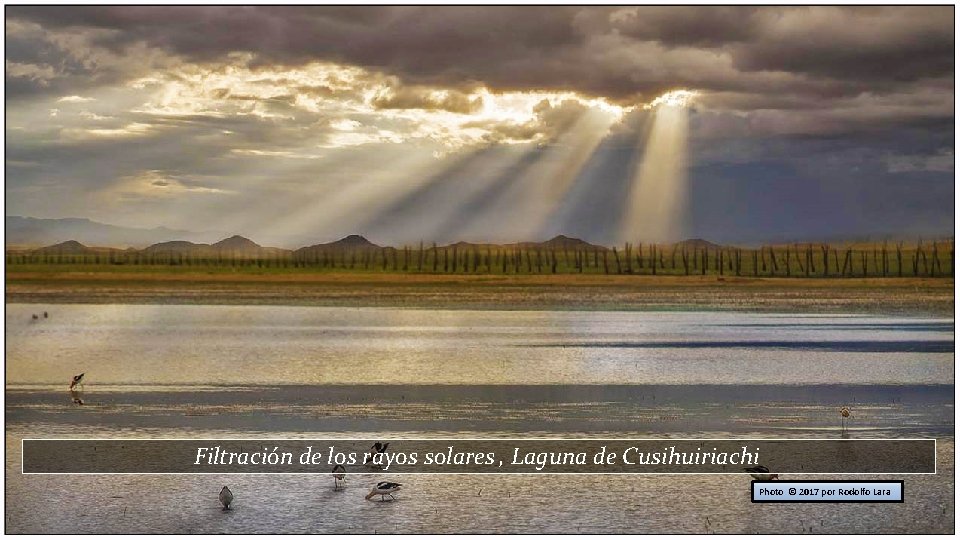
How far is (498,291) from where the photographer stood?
5588 cm

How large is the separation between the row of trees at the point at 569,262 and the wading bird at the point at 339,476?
5004 cm

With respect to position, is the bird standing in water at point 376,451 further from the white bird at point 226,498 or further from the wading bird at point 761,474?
the wading bird at point 761,474

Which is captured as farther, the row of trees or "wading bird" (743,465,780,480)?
the row of trees

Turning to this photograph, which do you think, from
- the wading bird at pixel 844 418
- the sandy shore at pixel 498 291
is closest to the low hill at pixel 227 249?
the sandy shore at pixel 498 291

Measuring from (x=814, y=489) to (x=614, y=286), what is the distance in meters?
47.0

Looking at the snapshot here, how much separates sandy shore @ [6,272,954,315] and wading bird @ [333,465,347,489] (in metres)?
32.6

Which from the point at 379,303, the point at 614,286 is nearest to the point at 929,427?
the point at 379,303

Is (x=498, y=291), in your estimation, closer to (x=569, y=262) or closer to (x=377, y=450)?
(x=569, y=262)

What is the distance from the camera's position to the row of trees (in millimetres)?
63250

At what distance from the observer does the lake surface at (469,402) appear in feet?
40.2

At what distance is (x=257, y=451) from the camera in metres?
15.0

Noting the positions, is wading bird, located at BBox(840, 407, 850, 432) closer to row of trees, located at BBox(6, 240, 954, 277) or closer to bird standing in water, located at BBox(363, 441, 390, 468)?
bird standing in water, located at BBox(363, 441, 390, 468)

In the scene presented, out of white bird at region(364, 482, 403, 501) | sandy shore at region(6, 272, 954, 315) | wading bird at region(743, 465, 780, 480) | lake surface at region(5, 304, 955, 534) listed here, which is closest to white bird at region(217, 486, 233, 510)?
lake surface at region(5, 304, 955, 534)

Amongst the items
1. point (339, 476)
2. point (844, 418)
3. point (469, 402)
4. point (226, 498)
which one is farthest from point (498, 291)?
point (226, 498)
